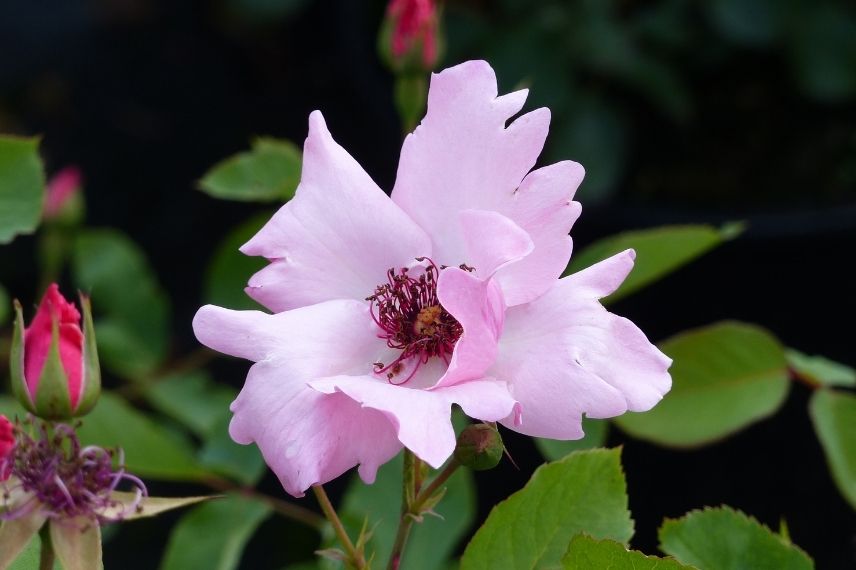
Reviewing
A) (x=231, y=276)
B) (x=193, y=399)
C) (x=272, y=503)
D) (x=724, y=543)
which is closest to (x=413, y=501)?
(x=724, y=543)

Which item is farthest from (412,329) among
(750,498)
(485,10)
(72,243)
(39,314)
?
(485,10)

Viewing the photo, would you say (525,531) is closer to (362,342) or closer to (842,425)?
(362,342)

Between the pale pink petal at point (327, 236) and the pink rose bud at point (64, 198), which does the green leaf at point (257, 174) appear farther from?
the pink rose bud at point (64, 198)

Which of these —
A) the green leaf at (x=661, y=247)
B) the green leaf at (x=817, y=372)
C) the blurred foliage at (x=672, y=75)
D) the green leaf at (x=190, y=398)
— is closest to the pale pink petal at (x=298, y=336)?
the green leaf at (x=661, y=247)

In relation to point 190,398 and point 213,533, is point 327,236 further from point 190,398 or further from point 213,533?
point 190,398

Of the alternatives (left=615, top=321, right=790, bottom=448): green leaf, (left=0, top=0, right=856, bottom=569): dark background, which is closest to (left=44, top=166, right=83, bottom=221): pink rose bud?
(left=0, top=0, right=856, bottom=569): dark background

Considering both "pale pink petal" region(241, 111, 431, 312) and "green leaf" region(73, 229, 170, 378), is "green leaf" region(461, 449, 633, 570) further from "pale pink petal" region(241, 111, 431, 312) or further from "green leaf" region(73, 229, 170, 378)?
"green leaf" region(73, 229, 170, 378)
